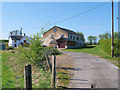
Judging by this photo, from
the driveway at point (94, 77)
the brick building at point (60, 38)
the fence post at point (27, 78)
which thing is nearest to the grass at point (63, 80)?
the driveway at point (94, 77)

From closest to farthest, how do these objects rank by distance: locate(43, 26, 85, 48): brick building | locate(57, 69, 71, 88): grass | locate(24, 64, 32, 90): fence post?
1. locate(24, 64, 32, 90): fence post
2. locate(57, 69, 71, 88): grass
3. locate(43, 26, 85, 48): brick building

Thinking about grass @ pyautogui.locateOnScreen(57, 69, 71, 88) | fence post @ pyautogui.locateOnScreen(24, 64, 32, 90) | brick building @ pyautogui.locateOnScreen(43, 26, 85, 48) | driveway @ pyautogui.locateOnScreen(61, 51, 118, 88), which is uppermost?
brick building @ pyautogui.locateOnScreen(43, 26, 85, 48)

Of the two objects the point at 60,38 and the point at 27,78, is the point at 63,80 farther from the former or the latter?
the point at 60,38

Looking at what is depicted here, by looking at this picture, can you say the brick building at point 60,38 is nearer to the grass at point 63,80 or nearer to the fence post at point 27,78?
the grass at point 63,80

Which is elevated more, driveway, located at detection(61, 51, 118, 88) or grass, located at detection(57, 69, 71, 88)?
grass, located at detection(57, 69, 71, 88)

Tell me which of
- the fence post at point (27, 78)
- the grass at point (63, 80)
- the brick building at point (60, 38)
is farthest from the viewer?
the brick building at point (60, 38)

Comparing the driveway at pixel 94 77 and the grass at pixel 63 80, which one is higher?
the grass at pixel 63 80

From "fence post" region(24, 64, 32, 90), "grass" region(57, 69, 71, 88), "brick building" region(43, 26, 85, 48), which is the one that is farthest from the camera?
"brick building" region(43, 26, 85, 48)

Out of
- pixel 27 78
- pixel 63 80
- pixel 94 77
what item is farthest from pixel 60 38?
pixel 27 78

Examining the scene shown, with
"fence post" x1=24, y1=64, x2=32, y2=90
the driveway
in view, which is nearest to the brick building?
the driveway

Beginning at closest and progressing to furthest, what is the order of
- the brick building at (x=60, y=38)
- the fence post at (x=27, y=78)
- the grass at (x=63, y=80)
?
the fence post at (x=27, y=78) → the grass at (x=63, y=80) → the brick building at (x=60, y=38)

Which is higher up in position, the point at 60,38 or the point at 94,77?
the point at 60,38

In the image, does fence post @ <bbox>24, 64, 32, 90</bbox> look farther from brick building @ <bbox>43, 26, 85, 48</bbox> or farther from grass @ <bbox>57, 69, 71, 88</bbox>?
brick building @ <bbox>43, 26, 85, 48</bbox>

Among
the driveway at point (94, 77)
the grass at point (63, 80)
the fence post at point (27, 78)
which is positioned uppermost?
the fence post at point (27, 78)
